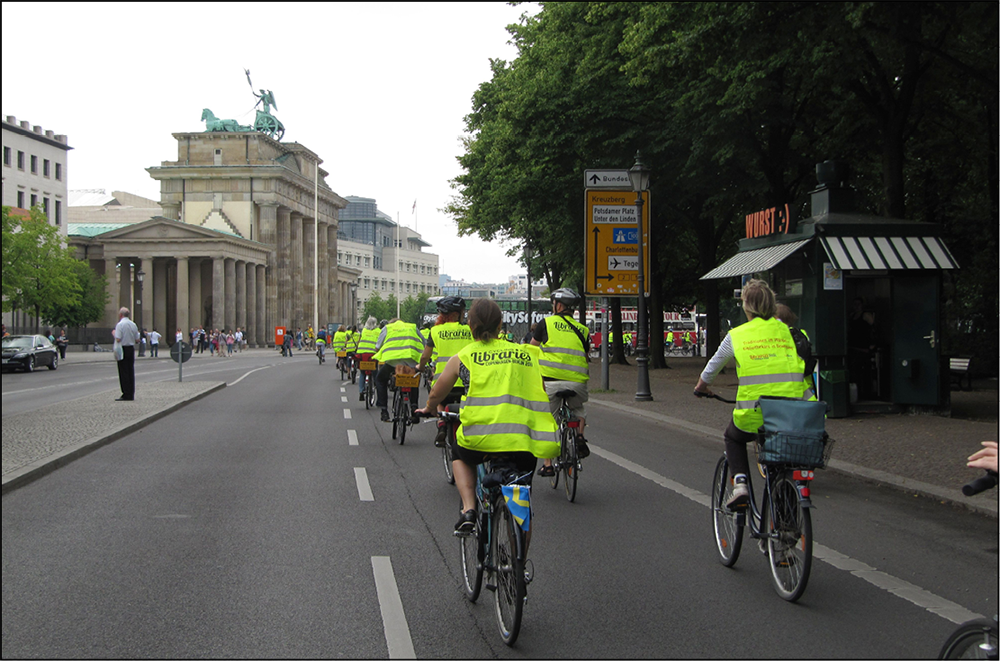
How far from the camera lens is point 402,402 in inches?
516

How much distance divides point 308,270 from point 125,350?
91914mm

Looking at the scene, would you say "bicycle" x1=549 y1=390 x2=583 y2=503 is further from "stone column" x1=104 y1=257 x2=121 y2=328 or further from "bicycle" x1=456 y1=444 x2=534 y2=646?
"stone column" x1=104 y1=257 x2=121 y2=328

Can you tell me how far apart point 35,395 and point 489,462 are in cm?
2144

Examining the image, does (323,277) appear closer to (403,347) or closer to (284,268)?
(284,268)

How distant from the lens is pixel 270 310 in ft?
319

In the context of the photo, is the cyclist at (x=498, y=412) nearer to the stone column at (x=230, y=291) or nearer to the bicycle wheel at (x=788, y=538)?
the bicycle wheel at (x=788, y=538)

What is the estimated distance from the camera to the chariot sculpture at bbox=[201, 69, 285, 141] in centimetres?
10012

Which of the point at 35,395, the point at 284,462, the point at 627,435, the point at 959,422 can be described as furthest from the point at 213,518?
the point at 35,395

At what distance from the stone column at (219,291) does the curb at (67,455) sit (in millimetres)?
66966

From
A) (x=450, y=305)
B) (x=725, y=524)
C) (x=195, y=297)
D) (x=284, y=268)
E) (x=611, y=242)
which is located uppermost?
(x=284, y=268)

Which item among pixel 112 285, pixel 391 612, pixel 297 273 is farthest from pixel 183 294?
pixel 391 612

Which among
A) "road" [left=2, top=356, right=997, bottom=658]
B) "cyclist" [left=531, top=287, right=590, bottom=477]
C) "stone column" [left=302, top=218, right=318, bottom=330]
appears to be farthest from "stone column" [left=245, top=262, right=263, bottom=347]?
"cyclist" [left=531, top=287, right=590, bottom=477]

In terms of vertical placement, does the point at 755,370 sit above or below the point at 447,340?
below

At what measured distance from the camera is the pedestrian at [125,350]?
19.1m
